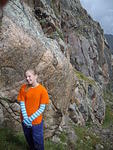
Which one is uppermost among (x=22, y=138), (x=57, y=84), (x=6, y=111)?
(x=57, y=84)

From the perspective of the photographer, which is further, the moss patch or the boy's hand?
the moss patch

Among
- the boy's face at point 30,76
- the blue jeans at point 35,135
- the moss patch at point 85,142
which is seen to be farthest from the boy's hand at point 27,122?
the moss patch at point 85,142

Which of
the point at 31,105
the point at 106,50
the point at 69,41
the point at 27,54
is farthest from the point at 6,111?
the point at 106,50

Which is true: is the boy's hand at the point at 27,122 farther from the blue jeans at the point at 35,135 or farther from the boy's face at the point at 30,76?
the boy's face at the point at 30,76

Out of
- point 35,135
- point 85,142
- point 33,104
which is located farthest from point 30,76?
point 85,142

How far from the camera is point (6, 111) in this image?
1009 centimetres

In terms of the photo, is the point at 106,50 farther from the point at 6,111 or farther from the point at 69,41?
the point at 6,111

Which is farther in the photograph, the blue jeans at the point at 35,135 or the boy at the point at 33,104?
the blue jeans at the point at 35,135

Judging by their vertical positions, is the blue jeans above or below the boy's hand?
below

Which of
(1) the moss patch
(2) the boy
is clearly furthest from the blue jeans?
(1) the moss patch

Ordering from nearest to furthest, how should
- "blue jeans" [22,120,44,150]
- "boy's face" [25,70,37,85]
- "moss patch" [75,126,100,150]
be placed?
"boy's face" [25,70,37,85]
"blue jeans" [22,120,44,150]
"moss patch" [75,126,100,150]

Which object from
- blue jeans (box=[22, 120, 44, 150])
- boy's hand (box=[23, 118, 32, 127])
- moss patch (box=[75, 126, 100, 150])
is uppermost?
boy's hand (box=[23, 118, 32, 127])

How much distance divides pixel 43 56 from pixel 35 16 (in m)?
4.05

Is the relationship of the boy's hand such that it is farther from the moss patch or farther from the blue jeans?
the moss patch
